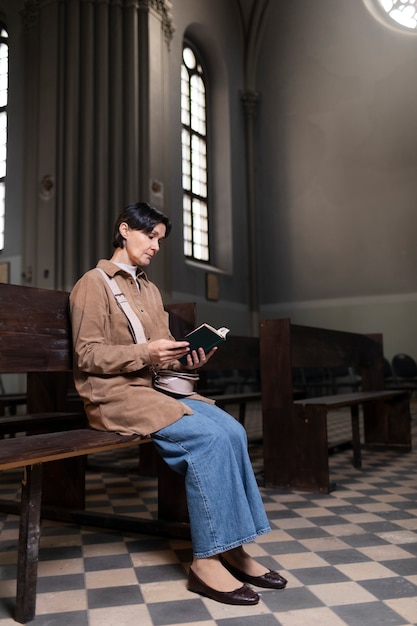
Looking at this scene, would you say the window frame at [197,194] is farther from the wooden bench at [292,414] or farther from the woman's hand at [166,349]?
the woman's hand at [166,349]

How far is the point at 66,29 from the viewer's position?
11.0 m

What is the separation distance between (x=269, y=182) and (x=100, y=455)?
10297 millimetres

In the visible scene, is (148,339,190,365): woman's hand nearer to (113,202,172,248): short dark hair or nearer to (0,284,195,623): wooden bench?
(0,284,195,623): wooden bench

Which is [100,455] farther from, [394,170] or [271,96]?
[271,96]

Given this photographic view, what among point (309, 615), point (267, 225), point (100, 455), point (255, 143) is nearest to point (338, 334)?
point (100, 455)

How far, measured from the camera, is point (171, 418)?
2.33 metres

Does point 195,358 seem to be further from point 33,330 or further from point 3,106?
point 3,106

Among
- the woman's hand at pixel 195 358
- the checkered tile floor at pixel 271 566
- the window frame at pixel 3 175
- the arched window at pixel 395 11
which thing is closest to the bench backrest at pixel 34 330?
the woman's hand at pixel 195 358

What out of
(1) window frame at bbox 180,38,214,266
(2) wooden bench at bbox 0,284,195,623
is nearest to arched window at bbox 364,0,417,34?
(1) window frame at bbox 180,38,214,266

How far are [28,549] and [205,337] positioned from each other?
98 centimetres

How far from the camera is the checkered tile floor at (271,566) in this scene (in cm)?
202

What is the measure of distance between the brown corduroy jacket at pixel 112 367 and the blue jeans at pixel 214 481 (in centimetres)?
9

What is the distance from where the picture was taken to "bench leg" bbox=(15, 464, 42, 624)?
2.01 meters

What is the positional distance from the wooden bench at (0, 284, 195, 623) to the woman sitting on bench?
165mm
